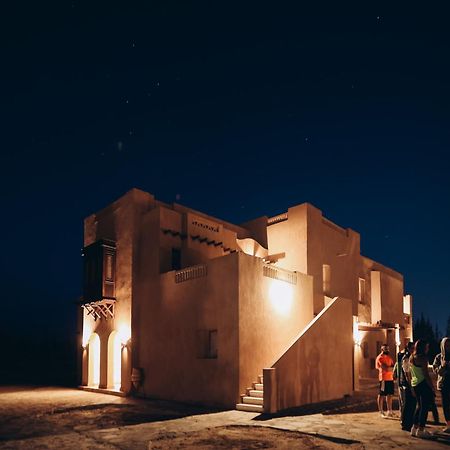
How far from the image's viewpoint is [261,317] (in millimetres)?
15531

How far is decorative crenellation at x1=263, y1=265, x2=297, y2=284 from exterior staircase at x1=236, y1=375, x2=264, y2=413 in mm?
3486

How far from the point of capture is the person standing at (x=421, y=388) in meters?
9.78

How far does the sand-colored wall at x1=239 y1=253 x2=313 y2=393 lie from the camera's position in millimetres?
14664

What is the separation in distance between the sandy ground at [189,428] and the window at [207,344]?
1705 mm

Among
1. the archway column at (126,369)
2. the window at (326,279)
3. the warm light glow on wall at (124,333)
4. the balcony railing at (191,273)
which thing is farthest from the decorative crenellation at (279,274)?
the window at (326,279)

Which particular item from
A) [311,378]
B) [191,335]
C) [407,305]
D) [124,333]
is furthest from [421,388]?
[407,305]

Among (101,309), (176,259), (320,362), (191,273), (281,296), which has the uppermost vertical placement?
(176,259)

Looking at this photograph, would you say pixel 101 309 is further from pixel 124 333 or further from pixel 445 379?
pixel 445 379

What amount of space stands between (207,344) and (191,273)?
2367 millimetres

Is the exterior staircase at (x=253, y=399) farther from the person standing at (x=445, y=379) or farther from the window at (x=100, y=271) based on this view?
the window at (x=100, y=271)

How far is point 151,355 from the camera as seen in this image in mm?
17812

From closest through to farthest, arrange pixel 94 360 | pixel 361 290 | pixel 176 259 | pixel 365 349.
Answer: pixel 176 259, pixel 94 360, pixel 365 349, pixel 361 290

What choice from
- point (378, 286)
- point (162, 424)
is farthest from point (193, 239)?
point (378, 286)

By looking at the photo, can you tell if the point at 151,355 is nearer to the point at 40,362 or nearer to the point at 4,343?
the point at 40,362
